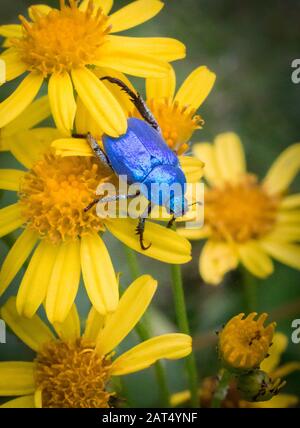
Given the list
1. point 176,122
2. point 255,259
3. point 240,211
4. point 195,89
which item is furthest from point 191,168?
point 240,211

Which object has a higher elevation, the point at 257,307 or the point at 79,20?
the point at 79,20

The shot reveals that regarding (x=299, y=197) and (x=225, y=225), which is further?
(x=299, y=197)

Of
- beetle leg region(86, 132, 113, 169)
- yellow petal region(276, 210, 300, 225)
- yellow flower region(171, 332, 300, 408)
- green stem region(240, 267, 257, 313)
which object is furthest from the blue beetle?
yellow petal region(276, 210, 300, 225)

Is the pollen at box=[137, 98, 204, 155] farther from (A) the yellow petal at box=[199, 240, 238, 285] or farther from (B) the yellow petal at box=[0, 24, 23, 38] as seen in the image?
(A) the yellow petal at box=[199, 240, 238, 285]

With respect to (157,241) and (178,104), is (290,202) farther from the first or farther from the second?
(157,241)

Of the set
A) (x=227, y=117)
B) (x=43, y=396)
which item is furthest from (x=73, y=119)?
(x=227, y=117)

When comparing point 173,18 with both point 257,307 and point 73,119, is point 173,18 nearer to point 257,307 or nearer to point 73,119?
point 257,307

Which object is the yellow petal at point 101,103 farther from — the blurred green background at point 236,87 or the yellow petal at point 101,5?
the blurred green background at point 236,87
